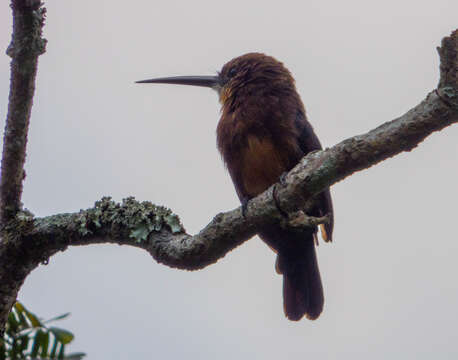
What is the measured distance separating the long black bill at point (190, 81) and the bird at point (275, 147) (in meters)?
0.43

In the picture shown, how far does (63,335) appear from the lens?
1873 mm

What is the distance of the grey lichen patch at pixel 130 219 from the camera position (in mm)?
2947

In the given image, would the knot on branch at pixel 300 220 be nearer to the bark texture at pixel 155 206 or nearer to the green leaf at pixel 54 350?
the bark texture at pixel 155 206

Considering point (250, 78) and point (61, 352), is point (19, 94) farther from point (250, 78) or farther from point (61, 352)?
point (250, 78)

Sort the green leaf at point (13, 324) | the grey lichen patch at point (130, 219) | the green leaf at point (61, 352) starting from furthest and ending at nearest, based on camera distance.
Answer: the grey lichen patch at point (130, 219), the green leaf at point (13, 324), the green leaf at point (61, 352)

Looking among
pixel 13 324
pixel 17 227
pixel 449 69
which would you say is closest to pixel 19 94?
pixel 17 227

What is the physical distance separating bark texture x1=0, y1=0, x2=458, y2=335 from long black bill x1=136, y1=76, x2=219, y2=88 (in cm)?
257

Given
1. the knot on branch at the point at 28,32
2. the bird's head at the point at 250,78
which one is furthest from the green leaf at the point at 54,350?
the bird's head at the point at 250,78

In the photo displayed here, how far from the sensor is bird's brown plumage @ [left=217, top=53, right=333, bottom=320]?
4.12m

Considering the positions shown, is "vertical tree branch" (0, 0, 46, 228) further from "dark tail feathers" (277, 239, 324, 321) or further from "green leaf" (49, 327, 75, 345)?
"dark tail feathers" (277, 239, 324, 321)

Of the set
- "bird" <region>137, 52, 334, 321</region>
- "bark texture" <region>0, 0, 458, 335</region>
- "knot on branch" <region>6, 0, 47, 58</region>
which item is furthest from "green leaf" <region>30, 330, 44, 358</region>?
"bird" <region>137, 52, 334, 321</region>

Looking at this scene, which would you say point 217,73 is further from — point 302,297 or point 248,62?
point 302,297

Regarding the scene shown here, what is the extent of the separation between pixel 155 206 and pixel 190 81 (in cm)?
303

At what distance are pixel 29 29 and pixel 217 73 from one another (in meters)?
3.04
